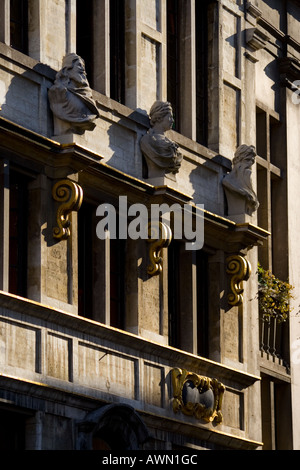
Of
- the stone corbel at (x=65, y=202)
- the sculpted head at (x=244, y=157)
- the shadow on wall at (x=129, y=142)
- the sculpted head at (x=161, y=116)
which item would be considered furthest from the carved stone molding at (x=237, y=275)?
the stone corbel at (x=65, y=202)

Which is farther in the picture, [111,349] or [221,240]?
[221,240]

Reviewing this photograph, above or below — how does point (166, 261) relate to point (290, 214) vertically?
below

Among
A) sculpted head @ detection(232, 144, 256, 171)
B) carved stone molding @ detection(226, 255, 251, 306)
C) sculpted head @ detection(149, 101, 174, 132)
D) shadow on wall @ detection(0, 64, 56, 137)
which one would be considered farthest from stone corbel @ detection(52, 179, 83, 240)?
sculpted head @ detection(232, 144, 256, 171)

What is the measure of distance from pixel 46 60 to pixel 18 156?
1.86 meters

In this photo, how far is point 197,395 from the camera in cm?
3366

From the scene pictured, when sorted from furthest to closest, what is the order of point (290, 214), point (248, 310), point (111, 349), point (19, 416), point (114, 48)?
point (290, 214) → point (248, 310) → point (114, 48) → point (111, 349) → point (19, 416)

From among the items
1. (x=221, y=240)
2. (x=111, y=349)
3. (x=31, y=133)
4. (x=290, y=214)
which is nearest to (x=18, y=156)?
(x=31, y=133)

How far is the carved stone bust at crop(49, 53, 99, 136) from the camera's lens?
1209 inches

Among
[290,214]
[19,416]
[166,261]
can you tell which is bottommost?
[19,416]

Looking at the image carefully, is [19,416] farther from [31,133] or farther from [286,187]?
[286,187]

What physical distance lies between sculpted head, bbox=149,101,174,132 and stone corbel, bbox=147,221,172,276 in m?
1.67

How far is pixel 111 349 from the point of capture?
1234 inches

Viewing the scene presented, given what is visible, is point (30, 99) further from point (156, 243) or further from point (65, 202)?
point (156, 243)

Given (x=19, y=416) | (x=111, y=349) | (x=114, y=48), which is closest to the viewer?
(x=19, y=416)
